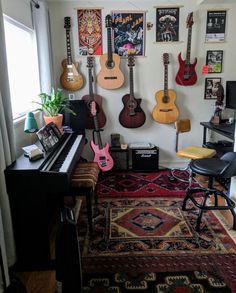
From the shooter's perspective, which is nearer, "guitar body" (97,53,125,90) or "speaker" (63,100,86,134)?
"speaker" (63,100,86,134)

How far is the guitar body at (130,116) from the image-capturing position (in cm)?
354

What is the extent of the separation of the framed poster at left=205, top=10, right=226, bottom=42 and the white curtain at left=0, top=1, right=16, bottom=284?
8.85 feet

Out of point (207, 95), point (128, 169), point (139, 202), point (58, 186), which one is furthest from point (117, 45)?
point (58, 186)

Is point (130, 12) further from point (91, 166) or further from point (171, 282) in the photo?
point (171, 282)

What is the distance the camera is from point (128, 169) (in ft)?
12.0

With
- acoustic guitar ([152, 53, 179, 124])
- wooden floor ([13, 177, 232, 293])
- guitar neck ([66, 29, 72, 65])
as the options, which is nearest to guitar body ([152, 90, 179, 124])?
acoustic guitar ([152, 53, 179, 124])

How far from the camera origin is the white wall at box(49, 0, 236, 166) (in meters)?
3.34

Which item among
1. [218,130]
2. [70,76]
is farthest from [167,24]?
[218,130]

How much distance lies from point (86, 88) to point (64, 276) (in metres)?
2.65

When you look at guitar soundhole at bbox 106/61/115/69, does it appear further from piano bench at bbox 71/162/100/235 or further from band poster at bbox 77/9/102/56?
piano bench at bbox 71/162/100/235

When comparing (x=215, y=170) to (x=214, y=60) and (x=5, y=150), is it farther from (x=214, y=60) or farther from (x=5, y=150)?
(x=214, y=60)

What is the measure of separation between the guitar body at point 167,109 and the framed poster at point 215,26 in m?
0.88

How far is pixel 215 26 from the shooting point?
3.40 metres

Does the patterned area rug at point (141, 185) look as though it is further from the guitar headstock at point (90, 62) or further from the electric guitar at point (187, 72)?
the guitar headstock at point (90, 62)
